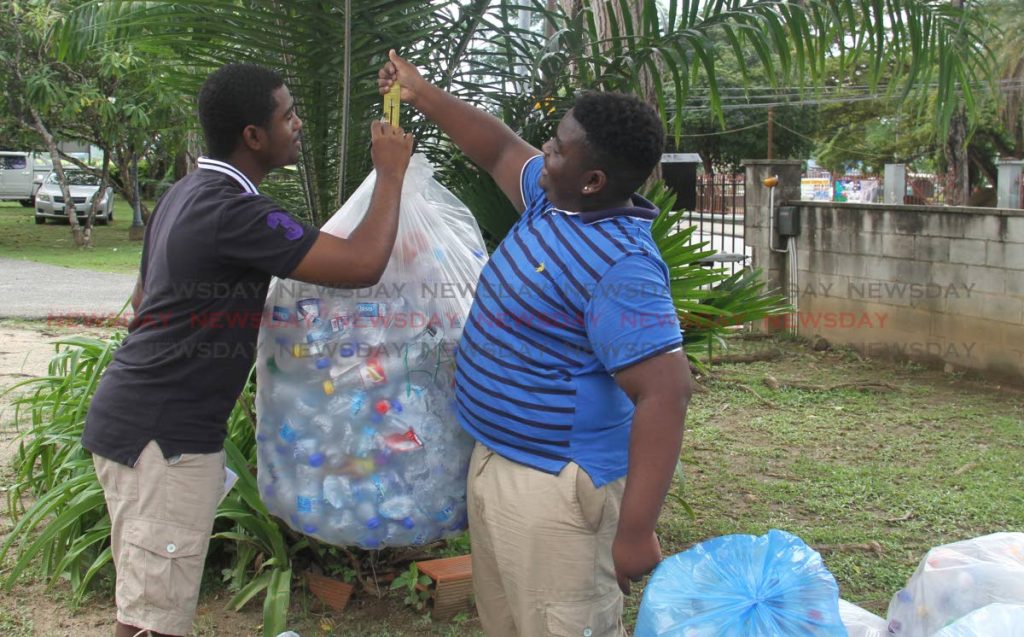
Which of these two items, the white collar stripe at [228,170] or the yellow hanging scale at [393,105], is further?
the yellow hanging scale at [393,105]

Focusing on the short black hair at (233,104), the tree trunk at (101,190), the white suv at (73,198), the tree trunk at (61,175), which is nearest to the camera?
the short black hair at (233,104)

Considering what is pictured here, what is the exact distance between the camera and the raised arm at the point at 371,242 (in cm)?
197

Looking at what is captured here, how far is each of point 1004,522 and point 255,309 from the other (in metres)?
3.48

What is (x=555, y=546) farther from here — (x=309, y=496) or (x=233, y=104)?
(x=233, y=104)

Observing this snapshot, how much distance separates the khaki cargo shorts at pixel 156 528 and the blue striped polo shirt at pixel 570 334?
647 millimetres

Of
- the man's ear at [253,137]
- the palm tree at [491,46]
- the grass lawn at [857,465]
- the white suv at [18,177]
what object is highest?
the white suv at [18,177]

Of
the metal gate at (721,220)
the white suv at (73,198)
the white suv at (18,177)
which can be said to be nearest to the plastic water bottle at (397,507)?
the metal gate at (721,220)

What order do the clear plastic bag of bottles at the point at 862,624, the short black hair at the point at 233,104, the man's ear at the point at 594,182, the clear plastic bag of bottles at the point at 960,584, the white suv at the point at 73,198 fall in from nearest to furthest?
1. the man's ear at the point at 594,182
2. the short black hair at the point at 233,104
3. the clear plastic bag of bottles at the point at 960,584
4. the clear plastic bag of bottles at the point at 862,624
5. the white suv at the point at 73,198

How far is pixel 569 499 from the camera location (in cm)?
193

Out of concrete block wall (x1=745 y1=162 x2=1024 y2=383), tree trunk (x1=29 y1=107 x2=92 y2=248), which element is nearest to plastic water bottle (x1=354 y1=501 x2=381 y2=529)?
concrete block wall (x1=745 y1=162 x2=1024 y2=383)

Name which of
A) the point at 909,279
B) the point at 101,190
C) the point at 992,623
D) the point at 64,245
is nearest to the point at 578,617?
the point at 992,623

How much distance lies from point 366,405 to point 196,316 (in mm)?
461

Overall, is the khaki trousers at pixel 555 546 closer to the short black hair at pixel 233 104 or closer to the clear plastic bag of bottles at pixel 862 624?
the clear plastic bag of bottles at pixel 862 624

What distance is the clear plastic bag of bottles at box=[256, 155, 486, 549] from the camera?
7.35 feet
